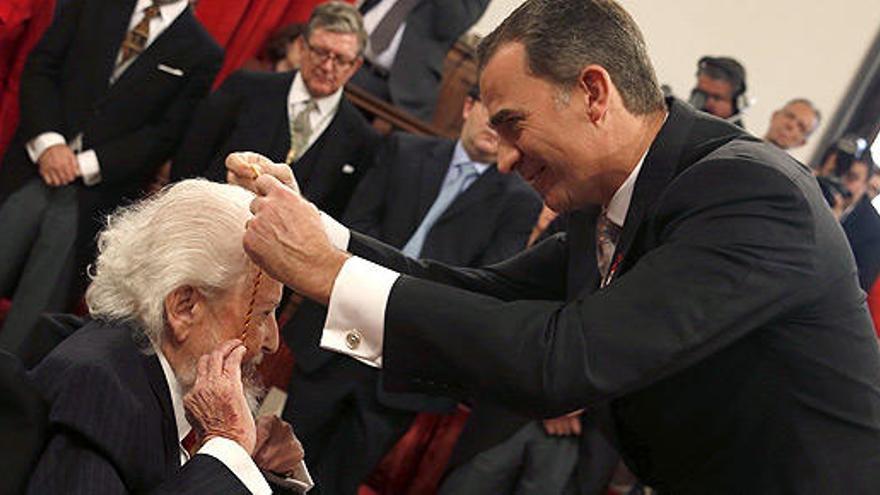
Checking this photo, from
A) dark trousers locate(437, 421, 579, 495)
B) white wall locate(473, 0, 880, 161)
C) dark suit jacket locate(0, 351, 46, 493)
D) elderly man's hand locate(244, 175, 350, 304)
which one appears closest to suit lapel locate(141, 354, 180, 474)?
dark suit jacket locate(0, 351, 46, 493)

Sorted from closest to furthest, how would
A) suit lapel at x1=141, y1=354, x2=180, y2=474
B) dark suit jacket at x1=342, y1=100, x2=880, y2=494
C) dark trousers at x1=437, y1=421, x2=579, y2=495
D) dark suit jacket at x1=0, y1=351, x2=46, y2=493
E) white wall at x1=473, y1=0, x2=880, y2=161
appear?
1. dark suit jacket at x1=342, y1=100, x2=880, y2=494
2. dark suit jacket at x1=0, y1=351, x2=46, y2=493
3. suit lapel at x1=141, y1=354, x2=180, y2=474
4. dark trousers at x1=437, y1=421, x2=579, y2=495
5. white wall at x1=473, y1=0, x2=880, y2=161

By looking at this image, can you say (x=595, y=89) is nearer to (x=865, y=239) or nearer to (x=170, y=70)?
(x=170, y=70)

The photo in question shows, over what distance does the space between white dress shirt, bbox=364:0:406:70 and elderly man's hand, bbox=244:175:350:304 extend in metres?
3.96

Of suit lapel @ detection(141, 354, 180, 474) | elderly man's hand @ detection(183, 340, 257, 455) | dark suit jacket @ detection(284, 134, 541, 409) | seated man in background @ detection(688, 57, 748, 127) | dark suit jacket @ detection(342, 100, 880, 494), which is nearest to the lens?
dark suit jacket @ detection(342, 100, 880, 494)

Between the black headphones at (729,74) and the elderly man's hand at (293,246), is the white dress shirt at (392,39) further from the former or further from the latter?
the elderly man's hand at (293,246)

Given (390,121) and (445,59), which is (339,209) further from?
(445,59)

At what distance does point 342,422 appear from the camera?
15.0 feet

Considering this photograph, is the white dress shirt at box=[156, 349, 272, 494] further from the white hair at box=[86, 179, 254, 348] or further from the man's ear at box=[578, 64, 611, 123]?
the man's ear at box=[578, 64, 611, 123]

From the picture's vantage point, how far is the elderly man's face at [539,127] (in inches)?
81.4

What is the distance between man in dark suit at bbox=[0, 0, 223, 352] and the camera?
4.56 m

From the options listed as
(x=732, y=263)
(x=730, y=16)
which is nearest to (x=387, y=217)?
(x=732, y=263)

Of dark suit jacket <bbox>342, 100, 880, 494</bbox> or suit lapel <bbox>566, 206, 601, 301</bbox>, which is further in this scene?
suit lapel <bbox>566, 206, 601, 301</bbox>

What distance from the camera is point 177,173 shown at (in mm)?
4715

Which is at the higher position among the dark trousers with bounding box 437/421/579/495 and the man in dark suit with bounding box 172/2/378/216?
the man in dark suit with bounding box 172/2/378/216
